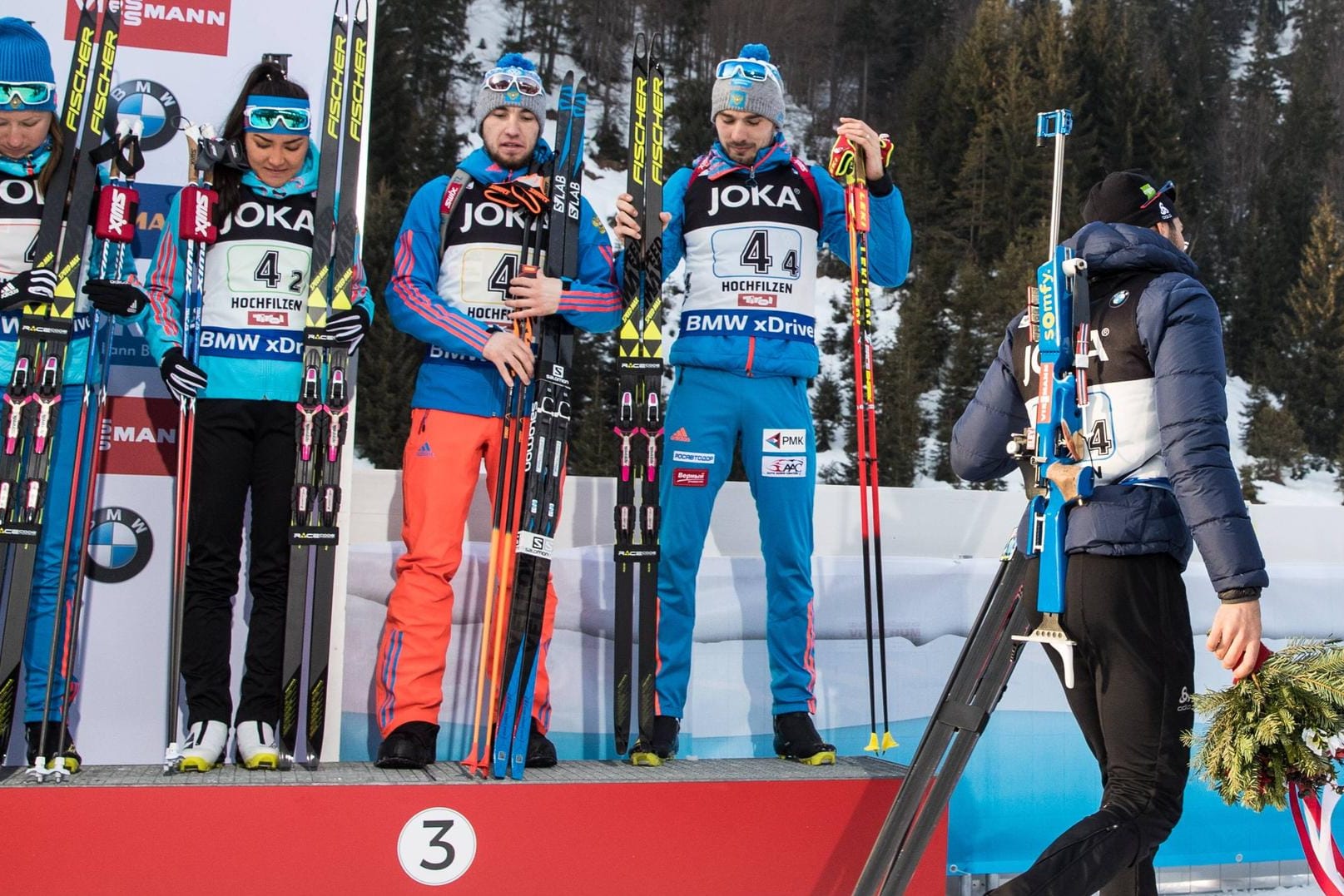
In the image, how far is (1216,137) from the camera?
26.2 metres

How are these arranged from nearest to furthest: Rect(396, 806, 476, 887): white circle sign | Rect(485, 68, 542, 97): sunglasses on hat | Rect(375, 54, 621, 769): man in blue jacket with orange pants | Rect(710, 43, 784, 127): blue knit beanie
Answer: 1. Rect(396, 806, 476, 887): white circle sign
2. Rect(375, 54, 621, 769): man in blue jacket with orange pants
3. Rect(485, 68, 542, 97): sunglasses on hat
4. Rect(710, 43, 784, 127): blue knit beanie

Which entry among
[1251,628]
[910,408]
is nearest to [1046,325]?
[1251,628]

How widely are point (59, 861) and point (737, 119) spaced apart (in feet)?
8.19

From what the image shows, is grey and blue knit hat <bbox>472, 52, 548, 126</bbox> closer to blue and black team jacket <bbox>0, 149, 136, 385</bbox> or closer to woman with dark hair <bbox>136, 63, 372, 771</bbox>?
woman with dark hair <bbox>136, 63, 372, 771</bbox>

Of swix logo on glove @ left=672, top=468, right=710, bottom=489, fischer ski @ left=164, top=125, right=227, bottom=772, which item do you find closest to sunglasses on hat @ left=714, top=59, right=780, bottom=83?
swix logo on glove @ left=672, top=468, right=710, bottom=489

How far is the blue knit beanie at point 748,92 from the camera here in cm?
345

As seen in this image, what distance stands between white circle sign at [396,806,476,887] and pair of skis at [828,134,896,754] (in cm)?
126

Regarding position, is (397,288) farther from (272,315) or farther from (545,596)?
(545,596)

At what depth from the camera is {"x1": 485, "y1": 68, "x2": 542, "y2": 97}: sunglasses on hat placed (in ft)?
10.8

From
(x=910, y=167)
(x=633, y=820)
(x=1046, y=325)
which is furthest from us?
(x=910, y=167)

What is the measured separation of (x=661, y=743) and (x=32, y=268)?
197 centimetres

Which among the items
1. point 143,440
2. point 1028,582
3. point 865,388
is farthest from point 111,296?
point 1028,582

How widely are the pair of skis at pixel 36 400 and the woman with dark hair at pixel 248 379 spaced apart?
197 millimetres

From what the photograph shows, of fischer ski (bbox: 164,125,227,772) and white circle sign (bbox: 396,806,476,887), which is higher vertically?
fischer ski (bbox: 164,125,227,772)
